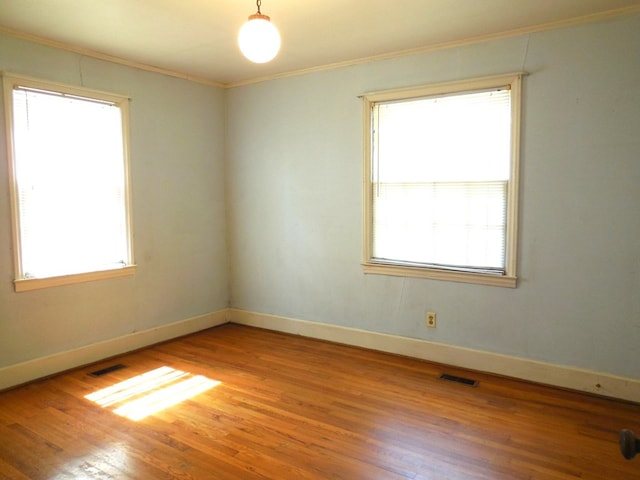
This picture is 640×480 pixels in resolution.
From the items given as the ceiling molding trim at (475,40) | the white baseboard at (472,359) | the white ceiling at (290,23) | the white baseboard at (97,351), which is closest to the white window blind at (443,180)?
the ceiling molding trim at (475,40)

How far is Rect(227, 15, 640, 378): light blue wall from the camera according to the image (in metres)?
3.02

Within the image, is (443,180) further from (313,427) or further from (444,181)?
(313,427)

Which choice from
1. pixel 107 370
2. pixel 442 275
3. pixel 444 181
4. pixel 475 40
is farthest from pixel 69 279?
pixel 475 40

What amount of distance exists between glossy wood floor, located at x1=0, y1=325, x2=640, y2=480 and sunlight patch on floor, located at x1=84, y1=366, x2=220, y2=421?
2cm

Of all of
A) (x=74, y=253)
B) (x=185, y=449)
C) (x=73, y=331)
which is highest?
(x=74, y=253)

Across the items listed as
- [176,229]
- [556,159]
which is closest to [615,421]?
[556,159]

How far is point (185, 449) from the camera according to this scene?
2.48 meters

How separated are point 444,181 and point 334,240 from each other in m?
1.19

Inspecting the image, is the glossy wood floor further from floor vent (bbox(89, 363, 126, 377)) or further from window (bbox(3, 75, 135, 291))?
window (bbox(3, 75, 135, 291))

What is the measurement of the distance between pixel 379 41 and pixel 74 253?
300 centimetres

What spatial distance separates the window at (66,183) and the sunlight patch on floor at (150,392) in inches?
38.7

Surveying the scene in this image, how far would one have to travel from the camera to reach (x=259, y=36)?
223 cm

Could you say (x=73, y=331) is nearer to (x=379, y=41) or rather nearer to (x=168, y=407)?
(x=168, y=407)

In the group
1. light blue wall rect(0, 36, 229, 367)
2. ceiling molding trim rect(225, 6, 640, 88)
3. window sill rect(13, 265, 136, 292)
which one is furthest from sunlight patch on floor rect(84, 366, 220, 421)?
ceiling molding trim rect(225, 6, 640, 88)
